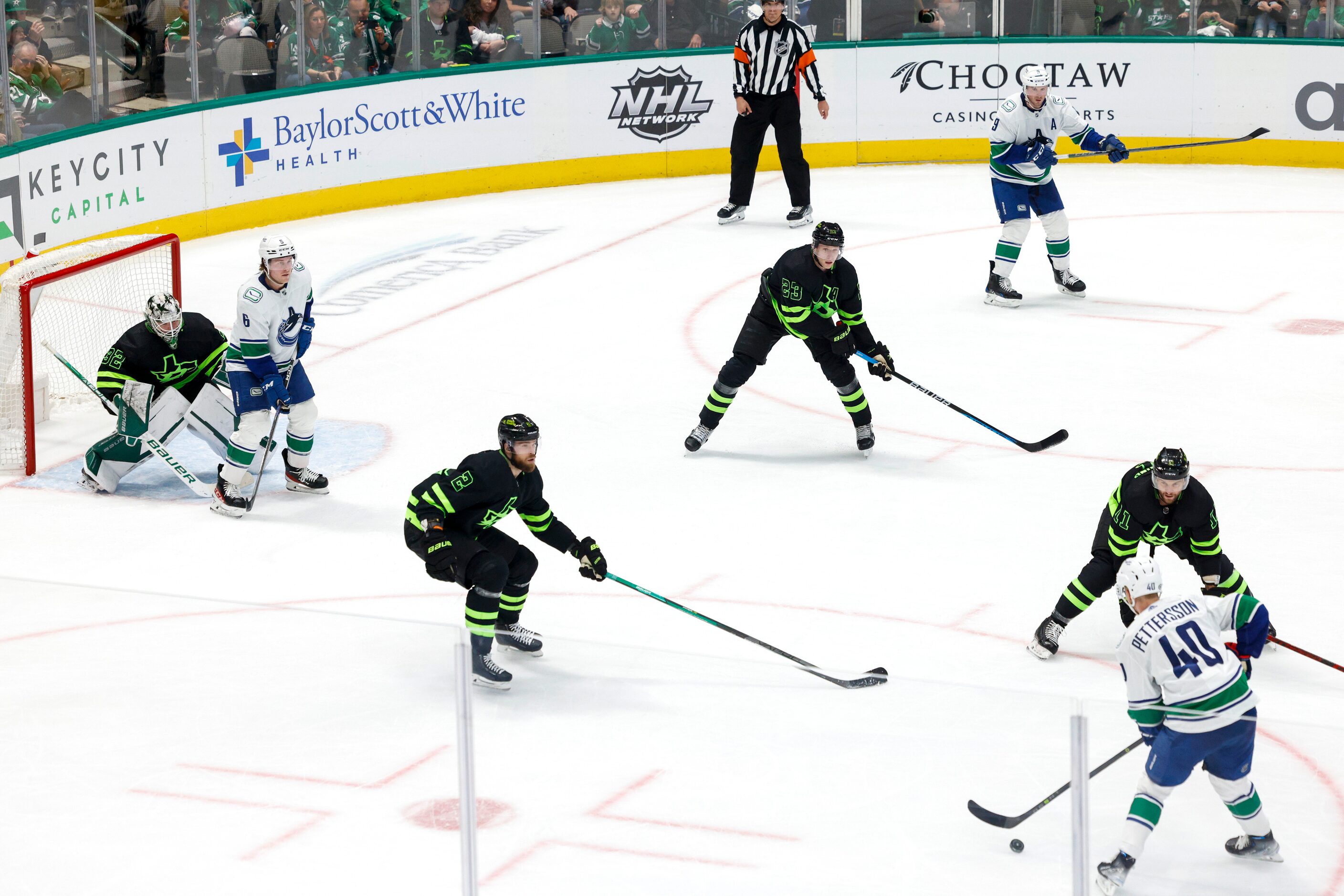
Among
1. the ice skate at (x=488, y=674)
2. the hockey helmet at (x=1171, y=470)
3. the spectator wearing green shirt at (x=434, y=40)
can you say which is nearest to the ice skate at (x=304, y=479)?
the hockey helmet at (x=1171, y=470)

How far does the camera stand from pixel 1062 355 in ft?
31.8

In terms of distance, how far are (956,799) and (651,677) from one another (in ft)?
2.29

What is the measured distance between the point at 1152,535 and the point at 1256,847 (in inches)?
85.2

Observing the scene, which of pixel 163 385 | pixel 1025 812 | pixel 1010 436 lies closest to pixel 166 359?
pixel 163 385

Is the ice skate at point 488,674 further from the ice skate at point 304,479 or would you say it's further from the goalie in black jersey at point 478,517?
the ice skate at point 304,479

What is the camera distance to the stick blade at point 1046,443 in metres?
8.09

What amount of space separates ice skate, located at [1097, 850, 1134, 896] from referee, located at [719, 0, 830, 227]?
9.39m

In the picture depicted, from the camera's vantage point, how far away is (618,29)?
1433cm

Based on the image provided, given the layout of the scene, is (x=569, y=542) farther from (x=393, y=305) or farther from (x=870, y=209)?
(x=870, y=209)

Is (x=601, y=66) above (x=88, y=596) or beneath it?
above

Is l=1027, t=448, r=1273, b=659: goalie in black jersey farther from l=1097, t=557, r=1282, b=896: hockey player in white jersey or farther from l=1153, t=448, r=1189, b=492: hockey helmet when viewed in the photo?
l=1097, t=557, r=1282, b=896: hockey player in white jersey

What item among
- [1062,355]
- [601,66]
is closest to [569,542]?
[1062,355]

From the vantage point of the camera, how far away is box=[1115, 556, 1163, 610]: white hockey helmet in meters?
4.79

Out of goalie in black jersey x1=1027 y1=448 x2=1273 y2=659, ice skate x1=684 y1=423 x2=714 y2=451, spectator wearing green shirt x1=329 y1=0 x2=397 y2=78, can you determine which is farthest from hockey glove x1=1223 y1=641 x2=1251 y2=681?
spectator wearing green shirt x1=329 y1=0 x2=397 y2=78
